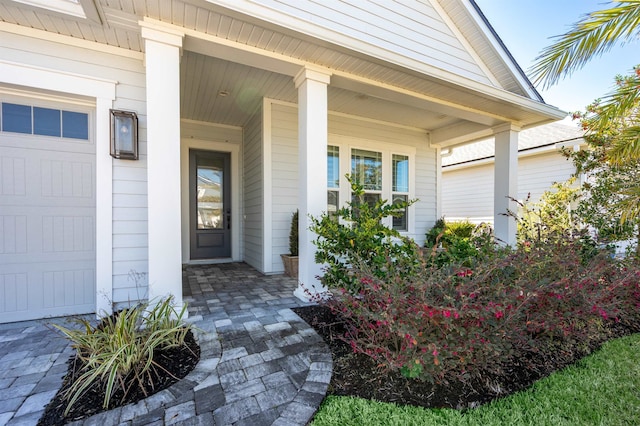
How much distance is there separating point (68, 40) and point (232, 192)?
3.59 meters

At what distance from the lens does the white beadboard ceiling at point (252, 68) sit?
2.60m

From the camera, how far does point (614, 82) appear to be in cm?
357

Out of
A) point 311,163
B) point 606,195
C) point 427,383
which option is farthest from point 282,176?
point 606,195

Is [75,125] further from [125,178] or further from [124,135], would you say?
[125,178]

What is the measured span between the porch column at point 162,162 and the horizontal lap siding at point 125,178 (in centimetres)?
59

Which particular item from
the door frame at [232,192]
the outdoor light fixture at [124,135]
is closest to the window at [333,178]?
the door frame at [232,192]

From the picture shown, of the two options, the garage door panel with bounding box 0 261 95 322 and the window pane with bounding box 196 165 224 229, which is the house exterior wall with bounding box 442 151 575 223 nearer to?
the window pane with bounding box 196 165 224 229

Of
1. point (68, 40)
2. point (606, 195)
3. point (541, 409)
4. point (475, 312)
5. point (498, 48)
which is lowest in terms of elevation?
point (541, 409)

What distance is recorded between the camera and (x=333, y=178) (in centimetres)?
573

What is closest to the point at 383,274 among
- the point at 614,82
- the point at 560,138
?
the point at 614,82

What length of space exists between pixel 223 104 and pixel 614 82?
5.62m

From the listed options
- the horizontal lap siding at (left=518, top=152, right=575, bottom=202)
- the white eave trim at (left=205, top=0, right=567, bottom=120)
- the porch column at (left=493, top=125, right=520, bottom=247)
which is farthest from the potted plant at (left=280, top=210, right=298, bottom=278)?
the horizontal lap siding at (left=518, top=152, right=575, bottom=202)

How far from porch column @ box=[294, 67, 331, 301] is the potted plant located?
3.84 feet

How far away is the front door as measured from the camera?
19.3 ft
